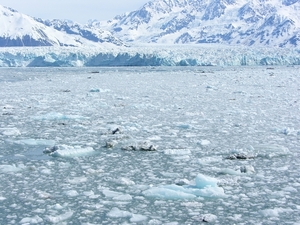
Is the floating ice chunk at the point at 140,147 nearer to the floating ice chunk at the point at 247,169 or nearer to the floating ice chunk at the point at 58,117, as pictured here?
the floating ice chunk at the point at 247,169

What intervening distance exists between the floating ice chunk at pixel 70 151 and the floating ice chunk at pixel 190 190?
1750 mm

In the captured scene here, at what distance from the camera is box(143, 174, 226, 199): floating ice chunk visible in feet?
13.0

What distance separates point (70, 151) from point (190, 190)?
2082 mm

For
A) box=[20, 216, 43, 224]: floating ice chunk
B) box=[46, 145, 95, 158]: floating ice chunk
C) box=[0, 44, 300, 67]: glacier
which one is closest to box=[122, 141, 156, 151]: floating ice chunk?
box=[46, 145, 95, 158]: floating ice chunk

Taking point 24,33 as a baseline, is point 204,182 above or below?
below


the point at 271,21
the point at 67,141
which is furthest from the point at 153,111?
the point at 271,21

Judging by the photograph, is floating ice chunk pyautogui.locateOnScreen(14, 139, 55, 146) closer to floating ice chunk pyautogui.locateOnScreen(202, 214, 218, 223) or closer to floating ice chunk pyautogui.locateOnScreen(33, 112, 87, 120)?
floating ice chunk pyautogui.locateOnScreen(33, 112, 87, 120)

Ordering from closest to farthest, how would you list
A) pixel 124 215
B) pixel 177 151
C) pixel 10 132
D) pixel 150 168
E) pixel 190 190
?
1. pixel 124 215
2. pixel 190 190
3. pixel 150 168
4. pixel 177 151
5. pixel 10 132

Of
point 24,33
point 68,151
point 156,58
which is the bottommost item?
point 68,151

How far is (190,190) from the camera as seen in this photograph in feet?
13.2

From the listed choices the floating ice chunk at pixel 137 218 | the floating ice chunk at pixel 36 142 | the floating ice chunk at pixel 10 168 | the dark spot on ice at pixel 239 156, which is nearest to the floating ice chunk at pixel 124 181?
the floating ice chunk at pixel 137 218

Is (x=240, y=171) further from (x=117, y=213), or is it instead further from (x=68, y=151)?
(x=68, y=151)

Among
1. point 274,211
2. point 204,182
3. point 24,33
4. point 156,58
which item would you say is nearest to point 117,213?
point 204,182

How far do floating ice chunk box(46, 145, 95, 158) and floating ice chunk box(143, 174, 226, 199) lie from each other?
1.75m
